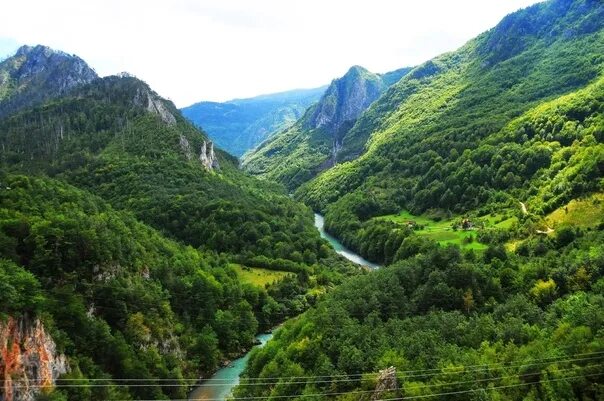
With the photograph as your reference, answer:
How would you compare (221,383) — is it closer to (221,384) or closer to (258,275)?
(221,384)

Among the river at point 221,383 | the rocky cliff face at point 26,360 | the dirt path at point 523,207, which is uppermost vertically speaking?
the rocky cliff face at point 26,360

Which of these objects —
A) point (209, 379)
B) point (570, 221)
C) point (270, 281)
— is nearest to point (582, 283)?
point (570, 221)

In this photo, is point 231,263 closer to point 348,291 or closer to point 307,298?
point 307,298

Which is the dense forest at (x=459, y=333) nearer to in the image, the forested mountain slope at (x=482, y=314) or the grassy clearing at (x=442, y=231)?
the forested mountain slope at (x=482, y=314)

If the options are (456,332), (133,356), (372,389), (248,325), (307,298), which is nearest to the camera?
(372,389)

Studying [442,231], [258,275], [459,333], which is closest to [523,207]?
[442,231]

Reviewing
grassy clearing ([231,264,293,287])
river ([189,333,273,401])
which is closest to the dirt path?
grassy clearing ([231,264,293,287])

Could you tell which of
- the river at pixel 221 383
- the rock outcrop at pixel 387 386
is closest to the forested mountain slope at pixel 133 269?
the river at pixel 221 383
